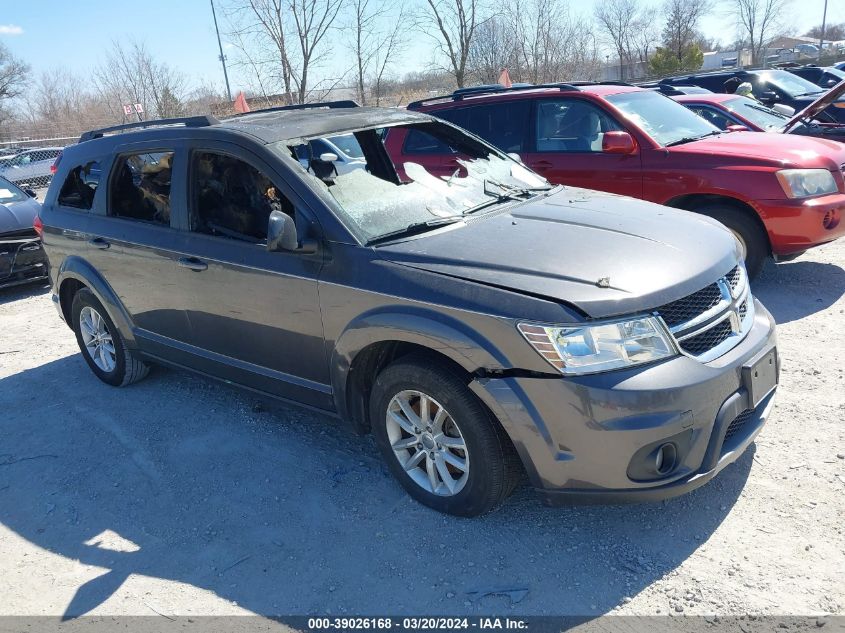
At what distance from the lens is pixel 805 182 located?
18.9 ft

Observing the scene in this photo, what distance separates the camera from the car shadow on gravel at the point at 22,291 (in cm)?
876

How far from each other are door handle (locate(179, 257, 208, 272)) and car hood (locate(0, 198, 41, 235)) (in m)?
5.53

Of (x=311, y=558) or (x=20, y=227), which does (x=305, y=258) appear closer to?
(x=311, y=558)

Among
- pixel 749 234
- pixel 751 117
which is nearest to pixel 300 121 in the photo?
pixel 749 234

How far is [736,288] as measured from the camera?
132 inches

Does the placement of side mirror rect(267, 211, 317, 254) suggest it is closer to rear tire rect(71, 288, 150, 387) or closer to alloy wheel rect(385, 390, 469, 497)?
alloy wheel rect(385, 390, 469, 497)

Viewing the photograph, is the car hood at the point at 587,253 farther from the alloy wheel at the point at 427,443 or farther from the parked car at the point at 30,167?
→ the parked car at the point at 30,167

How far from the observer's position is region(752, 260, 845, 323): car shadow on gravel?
221 inches

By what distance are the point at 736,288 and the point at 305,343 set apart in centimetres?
213

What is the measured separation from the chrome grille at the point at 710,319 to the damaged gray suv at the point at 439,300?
0.01 metres

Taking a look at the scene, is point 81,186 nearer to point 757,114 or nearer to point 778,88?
point 757,114

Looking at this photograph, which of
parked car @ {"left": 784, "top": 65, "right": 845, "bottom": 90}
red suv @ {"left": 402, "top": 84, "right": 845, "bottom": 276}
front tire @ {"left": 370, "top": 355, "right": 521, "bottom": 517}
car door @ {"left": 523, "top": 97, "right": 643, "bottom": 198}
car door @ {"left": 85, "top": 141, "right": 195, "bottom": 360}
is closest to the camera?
front tire @ {"left": 370, "top": 355, "right": 521, "bottom": 517}

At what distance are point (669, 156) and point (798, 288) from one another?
159 centimetres

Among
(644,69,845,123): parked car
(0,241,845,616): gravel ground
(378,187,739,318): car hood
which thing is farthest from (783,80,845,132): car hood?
(644,69,845,123): parked car
